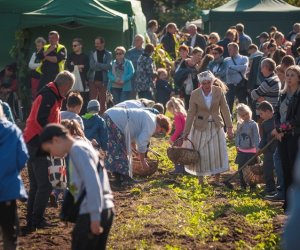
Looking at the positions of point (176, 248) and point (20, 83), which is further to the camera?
point (20, 83)

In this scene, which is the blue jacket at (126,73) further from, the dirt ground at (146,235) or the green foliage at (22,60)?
the dirt ground at (146,235)

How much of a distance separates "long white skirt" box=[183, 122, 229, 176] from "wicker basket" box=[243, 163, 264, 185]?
39 cm

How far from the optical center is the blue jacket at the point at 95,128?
11.2 meters

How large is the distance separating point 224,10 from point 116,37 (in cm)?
772

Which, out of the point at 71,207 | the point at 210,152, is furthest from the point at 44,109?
the point at 210,152

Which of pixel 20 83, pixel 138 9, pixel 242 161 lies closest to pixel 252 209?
pixel 242 161

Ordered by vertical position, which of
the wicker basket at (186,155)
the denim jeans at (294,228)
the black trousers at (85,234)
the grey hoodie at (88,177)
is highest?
the denim jeans at (294,228)

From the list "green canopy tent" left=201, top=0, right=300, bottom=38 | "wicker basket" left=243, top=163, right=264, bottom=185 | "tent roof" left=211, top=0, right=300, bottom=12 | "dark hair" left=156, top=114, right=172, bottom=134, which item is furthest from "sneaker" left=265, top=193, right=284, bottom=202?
"tent roof" left=211, top=0, right=300, bottom=12

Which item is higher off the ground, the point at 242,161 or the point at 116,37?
the point at 116,37

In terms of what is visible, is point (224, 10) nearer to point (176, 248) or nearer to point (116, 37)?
point (116, 37)

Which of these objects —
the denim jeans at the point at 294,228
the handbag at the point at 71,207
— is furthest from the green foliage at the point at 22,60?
the denim jeans at the point at 294,228

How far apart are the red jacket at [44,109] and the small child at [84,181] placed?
3.01 metres

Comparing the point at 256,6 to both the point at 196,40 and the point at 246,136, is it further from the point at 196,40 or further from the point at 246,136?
the point at 246,136

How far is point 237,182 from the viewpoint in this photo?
505 inches
